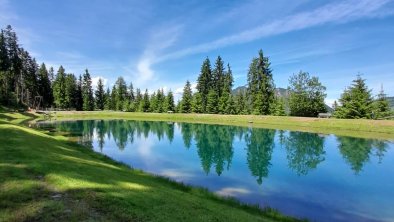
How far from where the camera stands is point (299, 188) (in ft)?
68.8

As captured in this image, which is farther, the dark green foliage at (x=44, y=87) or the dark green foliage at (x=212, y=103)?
the dark green foliage at (x=44, y=87)

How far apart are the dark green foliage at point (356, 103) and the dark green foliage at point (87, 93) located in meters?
96.7

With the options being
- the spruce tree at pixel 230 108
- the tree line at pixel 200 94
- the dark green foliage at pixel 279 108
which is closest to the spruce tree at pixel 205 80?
the tree line at pixel 200 94

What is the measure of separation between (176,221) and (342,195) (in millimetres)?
13848

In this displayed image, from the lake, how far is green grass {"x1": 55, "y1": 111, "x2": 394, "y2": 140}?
11.8 metres

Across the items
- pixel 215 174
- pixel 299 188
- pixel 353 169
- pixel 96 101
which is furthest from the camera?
pixel 96 101

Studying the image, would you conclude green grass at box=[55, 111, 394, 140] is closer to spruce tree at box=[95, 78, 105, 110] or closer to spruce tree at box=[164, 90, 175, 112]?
spruce tree at box=[164, 90, 175, 112]

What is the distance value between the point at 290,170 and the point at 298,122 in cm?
4388

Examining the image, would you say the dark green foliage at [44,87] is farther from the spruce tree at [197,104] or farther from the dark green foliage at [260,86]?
the dark green foliage at [260,86]

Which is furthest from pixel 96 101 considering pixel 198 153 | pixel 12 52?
pixel 198 153

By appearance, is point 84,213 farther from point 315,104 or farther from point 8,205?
point 315,104

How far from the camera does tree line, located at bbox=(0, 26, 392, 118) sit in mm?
67125

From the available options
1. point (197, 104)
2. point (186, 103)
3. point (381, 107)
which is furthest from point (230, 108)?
point (381, 107)

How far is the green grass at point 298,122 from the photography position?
54219 millimetres
